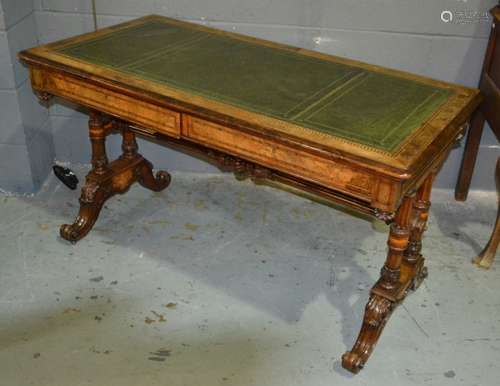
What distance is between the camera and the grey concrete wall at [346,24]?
9.55 ft

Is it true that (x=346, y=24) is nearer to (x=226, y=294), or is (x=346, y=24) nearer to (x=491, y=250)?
(x=491, y=250)

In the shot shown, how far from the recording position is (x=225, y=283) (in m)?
2.66

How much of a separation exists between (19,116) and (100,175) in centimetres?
50

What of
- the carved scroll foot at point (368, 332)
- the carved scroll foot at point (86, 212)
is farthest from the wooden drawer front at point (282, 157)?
the carved scroll foot at point (86, 212)

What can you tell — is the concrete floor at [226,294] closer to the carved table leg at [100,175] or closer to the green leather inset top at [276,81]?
the carved table leg at [100,175]

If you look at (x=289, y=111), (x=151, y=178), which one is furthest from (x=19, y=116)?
(x=289, y=111)

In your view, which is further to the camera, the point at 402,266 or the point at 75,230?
the point at 75,230

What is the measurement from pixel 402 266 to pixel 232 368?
0.76 m

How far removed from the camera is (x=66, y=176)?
324 centimetres

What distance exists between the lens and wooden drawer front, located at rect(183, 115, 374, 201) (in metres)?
1.90

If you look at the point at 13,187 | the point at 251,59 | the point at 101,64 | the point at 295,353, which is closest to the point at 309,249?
the point at 295,353

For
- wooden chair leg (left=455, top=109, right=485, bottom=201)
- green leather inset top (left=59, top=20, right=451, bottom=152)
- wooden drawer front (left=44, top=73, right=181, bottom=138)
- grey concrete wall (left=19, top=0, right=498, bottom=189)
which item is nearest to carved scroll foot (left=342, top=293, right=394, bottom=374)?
green leather inset top (left=59, top=20, right=451, bottom=152)

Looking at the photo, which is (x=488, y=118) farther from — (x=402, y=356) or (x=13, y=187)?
(x=13, y=187)

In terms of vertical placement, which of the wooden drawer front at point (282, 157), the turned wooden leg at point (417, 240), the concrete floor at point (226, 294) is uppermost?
the wooden drawer front at point (282, 157)
